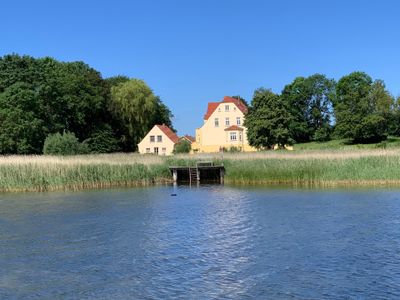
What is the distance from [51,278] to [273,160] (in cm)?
2422

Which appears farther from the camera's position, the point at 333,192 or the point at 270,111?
the point at 270,111

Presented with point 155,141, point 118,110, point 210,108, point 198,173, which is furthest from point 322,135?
point 198,173

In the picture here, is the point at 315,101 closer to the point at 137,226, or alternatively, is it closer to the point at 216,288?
the point at 137,226

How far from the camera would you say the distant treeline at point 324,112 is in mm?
57625

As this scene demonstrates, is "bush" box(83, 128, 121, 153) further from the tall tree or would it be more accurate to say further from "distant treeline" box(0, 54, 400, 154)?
the tall tree

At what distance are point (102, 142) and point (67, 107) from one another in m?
6.28

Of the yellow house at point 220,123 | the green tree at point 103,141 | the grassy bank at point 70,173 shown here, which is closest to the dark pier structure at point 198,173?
the grassy bank at point 70,173

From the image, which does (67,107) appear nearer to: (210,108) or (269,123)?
(269,123)

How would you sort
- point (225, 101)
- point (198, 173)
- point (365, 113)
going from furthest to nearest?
point (225, 101) < point (365, 113) < point (198, 173)

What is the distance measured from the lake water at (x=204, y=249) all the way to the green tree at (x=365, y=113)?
50245 millimetres

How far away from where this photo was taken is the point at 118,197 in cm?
2634

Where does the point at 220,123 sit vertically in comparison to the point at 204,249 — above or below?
above

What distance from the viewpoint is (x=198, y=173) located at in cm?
3822

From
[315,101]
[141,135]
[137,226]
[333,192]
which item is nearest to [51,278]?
[137,226]
